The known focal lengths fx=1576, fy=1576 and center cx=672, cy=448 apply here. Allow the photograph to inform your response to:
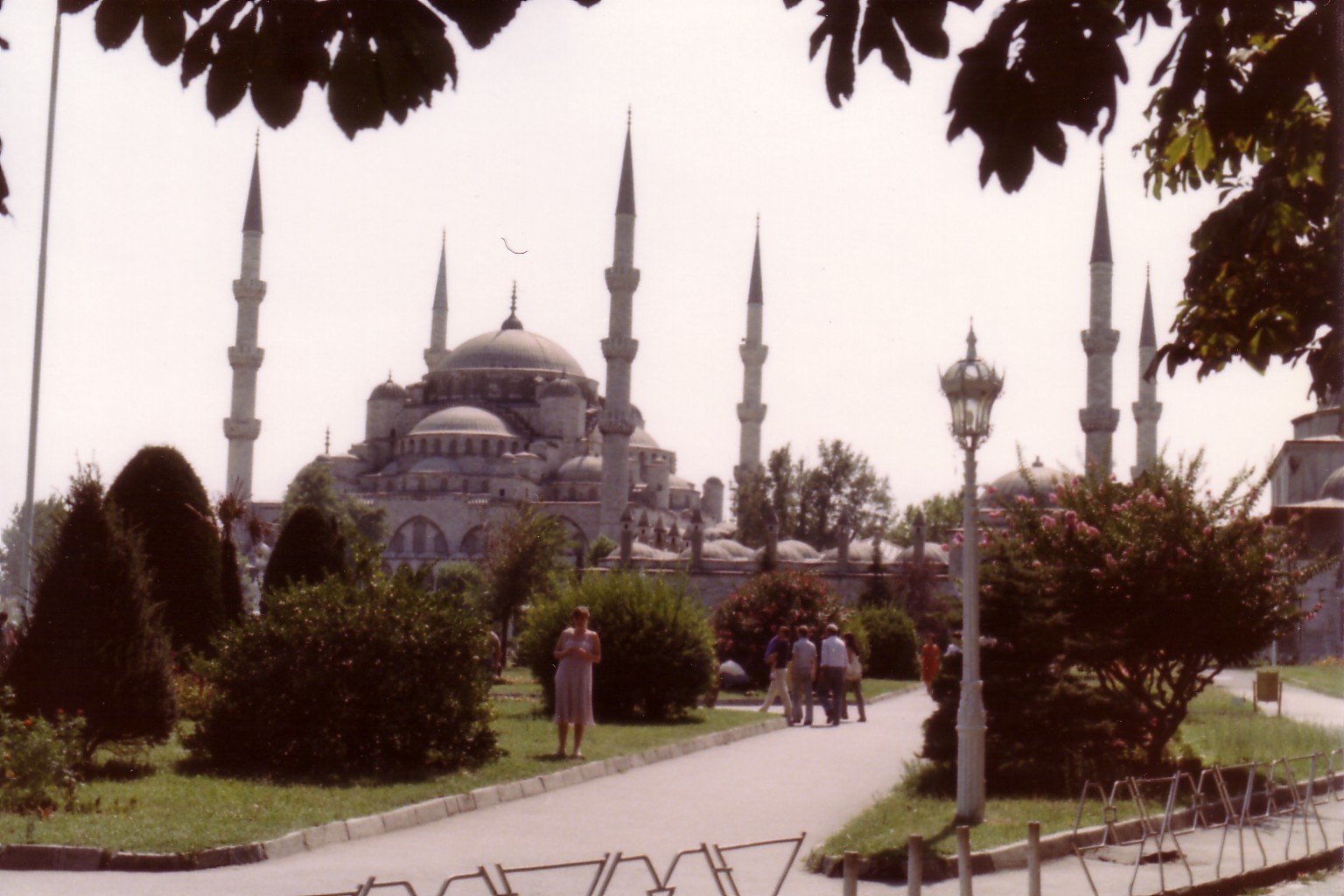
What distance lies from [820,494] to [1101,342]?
71.4 feet

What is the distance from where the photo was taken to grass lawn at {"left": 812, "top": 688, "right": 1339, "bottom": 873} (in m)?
8.41

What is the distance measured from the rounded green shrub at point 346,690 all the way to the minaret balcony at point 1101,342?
41736mm

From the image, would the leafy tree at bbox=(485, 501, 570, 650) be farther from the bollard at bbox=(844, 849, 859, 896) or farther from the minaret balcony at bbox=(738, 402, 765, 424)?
the minaret balcony at bbox=(738, 402, 765, 424)

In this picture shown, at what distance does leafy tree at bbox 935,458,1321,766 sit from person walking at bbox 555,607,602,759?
3.24 metres

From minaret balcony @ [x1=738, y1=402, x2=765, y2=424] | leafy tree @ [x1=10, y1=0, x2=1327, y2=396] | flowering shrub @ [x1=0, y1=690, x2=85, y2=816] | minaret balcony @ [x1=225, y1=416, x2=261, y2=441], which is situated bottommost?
flowering shrub @ [x1=0, y1=690, x2=85, y2=816]

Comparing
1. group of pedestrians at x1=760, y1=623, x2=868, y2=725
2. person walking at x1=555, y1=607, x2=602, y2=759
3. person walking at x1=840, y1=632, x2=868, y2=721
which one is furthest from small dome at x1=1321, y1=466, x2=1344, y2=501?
person walking at x1=555, y1=607, x2=602, y2=759

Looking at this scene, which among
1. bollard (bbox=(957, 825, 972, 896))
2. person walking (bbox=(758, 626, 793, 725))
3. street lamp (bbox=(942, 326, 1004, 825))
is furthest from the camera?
person walking (bbox=(758, 626, 793, 725))

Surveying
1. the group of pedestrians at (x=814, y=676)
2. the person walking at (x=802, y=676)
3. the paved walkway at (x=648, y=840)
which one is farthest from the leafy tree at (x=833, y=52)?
the person walking at (x=802, y=676)

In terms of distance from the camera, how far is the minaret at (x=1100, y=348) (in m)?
50.7

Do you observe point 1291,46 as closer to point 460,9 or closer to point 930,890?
point 460,9

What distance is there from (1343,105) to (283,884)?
564cm

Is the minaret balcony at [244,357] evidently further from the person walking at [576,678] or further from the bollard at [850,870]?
the bollard at [850,870]

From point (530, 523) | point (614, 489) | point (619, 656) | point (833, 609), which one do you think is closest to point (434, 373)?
point (614, 489)

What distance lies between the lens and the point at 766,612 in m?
25.6
